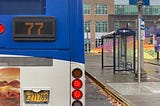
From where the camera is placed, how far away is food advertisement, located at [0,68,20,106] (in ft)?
16.3

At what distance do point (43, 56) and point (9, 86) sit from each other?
52 centimetres

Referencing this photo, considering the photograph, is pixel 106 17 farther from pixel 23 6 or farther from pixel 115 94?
pixel 23 6

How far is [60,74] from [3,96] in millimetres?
704

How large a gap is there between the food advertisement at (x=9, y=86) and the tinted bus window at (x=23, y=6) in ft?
2.26

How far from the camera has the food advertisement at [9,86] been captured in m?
4.96

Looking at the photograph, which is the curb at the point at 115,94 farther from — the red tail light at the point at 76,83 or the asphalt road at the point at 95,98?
the red tail light at the point at 76,83

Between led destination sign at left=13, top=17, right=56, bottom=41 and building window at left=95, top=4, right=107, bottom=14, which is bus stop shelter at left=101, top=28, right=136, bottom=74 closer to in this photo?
led destination sign at left=13, top=17, right=56, bottom=41

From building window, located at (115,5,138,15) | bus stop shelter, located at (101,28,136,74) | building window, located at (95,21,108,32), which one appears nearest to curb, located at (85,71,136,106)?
bus stop shelter, located at (101,28,136,74)

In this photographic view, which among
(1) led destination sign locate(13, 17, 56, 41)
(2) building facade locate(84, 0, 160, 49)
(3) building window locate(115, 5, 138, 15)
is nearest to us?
(1) led destination sign locate(13, 17, 56, 41)

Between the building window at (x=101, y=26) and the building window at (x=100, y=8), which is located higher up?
the building window at (x=100, y=8)

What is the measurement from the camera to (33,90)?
5.01 m

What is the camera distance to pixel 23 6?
510 cm

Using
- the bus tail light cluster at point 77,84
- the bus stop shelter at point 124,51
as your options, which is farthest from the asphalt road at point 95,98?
the bus tail light cluster at point 77,84

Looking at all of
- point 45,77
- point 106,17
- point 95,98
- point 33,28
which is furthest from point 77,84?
point 106,17
